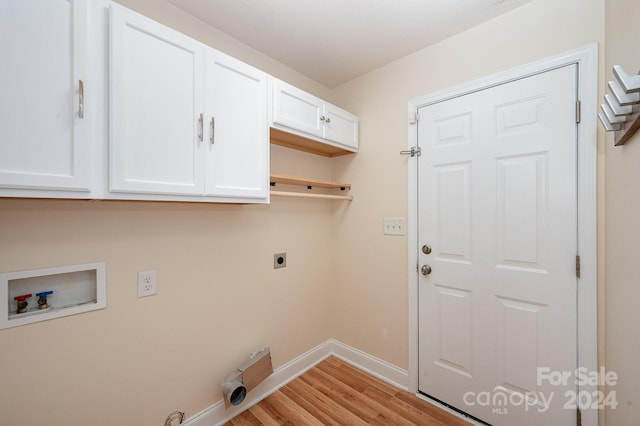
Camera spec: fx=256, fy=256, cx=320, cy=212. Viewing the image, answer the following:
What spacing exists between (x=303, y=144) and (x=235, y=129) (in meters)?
0.74

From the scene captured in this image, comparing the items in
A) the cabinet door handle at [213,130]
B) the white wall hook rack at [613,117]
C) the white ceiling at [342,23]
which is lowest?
the white wall hook rack at [613,117]

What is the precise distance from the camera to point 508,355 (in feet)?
5.17

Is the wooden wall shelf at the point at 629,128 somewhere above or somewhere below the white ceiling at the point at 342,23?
below

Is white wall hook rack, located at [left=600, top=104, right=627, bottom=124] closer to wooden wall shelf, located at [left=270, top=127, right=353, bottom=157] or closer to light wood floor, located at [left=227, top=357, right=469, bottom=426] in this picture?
wooden wall shelf, located at [left=270, top=127, right=353, bottom=157]

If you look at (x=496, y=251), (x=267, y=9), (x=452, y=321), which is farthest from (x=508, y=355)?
(x=267, y=9)

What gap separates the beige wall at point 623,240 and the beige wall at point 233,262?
11cm

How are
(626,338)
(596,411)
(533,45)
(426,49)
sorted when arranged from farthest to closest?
(426,49)
(533,45)
(596,411)
(626,338)

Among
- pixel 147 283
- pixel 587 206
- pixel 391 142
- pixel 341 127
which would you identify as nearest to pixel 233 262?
pixel 147 283

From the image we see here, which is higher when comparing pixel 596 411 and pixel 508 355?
pixel 508 355

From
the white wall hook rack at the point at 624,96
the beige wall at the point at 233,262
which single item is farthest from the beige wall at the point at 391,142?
the white wall hook rack at the point at 624,96

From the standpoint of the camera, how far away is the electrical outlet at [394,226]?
2045 millimetres

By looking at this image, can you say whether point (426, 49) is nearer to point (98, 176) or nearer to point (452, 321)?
point (452, 321)

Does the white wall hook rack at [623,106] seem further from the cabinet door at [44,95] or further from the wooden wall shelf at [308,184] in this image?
the cabinet door at [44,95]

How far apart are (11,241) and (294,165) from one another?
1662 millimetres
